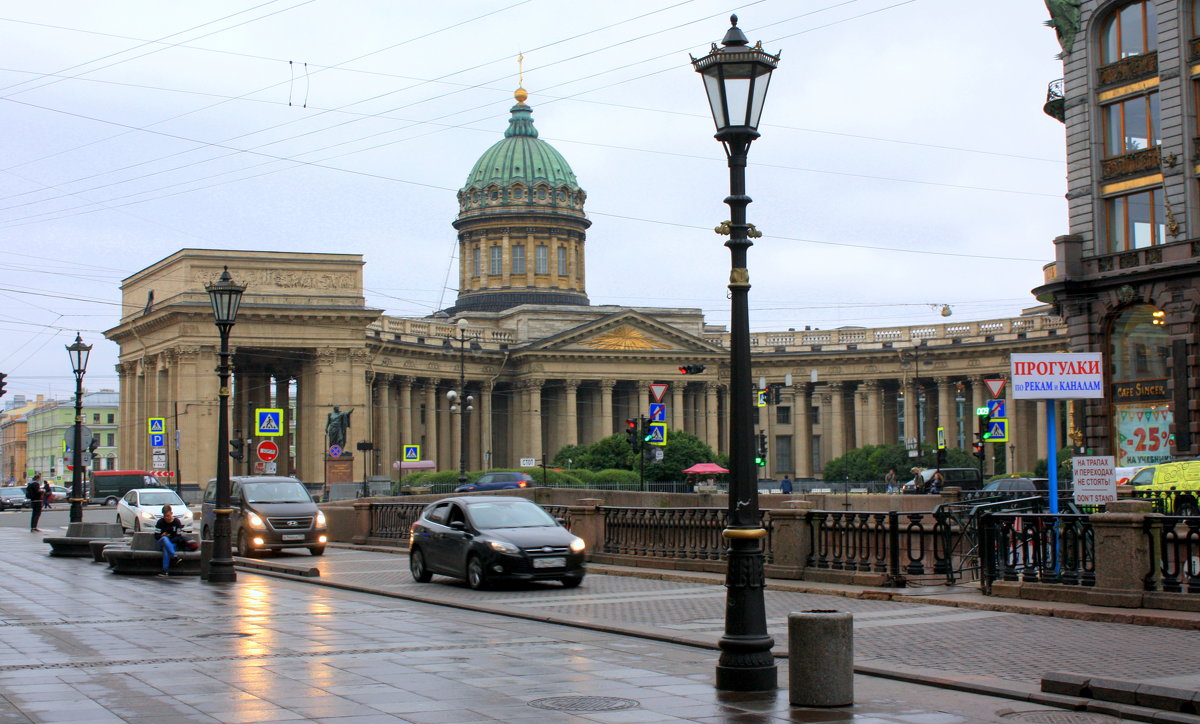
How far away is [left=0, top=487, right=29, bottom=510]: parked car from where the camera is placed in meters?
82.4

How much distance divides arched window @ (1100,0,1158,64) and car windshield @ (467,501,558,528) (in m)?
28.0

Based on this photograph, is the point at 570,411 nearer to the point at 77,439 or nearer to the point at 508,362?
the point at 508,362

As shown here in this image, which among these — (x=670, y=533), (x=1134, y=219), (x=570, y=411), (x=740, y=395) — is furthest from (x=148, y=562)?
(x=570, y=411)

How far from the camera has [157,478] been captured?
60.0m

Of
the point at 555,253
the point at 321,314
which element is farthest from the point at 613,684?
the point at 555,253

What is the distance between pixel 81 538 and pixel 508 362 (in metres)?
69.3

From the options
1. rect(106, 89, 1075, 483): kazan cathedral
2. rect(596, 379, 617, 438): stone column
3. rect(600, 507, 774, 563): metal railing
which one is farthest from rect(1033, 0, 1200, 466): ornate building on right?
rect(596, 379, 617, 438): stone column

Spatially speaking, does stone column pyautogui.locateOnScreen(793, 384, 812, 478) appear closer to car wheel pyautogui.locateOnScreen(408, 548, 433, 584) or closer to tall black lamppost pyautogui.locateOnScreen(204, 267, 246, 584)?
car wheel pyautogui.locateOnScreen(408, 548, 433, 584)

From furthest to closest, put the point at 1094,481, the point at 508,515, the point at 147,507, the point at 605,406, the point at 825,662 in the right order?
1. the point at 605,406
2. the point at 147,507
3. the point at 508,515
4. the point at 1094,481
5. the point at 825,662

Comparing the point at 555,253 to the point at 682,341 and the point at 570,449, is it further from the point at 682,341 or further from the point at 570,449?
the point at 570,449

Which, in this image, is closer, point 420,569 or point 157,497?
point 420,569

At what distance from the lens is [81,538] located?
31.0m

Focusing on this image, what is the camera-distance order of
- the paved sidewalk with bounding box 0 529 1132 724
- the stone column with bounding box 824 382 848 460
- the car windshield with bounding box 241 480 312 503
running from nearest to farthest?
1. the paved sidewalk with bounding box 0 529 1132 724
2. the car windshield with bounding box 241 480 312 503
3. the stone column with bounding box 824 382 848 460

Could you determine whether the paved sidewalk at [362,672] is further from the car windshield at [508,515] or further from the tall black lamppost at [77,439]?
the tall black lamppost at [77,439]
